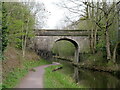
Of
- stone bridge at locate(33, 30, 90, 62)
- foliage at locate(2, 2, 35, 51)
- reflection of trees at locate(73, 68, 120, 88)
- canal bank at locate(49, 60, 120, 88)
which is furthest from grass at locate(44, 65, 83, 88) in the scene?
stone bridge at locate(33, 30, 90, 62)

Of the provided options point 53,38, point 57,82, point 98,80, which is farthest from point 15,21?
point 53,38

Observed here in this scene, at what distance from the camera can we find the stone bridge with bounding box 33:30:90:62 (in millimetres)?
22469

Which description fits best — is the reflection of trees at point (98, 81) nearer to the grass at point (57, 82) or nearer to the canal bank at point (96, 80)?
the canal bank at point (96, 80)

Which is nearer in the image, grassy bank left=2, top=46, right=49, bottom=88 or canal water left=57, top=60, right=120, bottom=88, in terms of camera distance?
grassy bank left=2, top=46, right=49, bottom=88

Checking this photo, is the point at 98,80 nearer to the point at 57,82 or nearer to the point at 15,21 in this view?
the point at 57,82

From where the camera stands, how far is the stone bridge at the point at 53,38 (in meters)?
22.5

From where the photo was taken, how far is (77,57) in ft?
78.6

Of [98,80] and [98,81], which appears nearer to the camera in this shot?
[98,81]

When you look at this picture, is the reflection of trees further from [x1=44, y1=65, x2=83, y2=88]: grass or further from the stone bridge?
the stone bridge

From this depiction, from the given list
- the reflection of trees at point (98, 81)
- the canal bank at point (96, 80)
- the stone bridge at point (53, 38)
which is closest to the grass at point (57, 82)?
the canal bank at point (96, 80)

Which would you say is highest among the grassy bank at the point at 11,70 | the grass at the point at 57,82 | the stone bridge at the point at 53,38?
the stone bridge at the point at 53,38

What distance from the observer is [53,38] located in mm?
22672

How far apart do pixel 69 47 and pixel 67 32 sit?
1125 cm

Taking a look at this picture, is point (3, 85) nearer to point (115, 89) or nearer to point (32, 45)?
point (115, 89)
